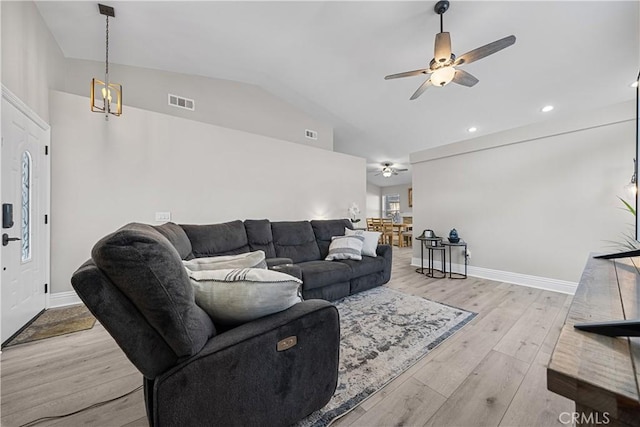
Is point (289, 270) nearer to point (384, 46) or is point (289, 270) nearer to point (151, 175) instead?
point (151, 175)

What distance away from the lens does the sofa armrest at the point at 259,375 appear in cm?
86

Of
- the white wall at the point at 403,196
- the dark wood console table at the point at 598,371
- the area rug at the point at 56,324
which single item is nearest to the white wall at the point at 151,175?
the area rug at the point at 56,324

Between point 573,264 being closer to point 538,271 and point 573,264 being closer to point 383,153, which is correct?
point 538,271

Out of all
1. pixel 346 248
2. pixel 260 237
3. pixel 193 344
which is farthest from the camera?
pixel 346 248

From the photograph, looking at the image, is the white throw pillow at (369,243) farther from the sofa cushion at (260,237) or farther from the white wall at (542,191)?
the white wall at (542,191)

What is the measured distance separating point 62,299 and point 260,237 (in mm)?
2387

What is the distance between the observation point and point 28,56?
2.37 metres

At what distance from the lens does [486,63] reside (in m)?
3.00

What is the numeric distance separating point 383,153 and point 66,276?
6.64 meters

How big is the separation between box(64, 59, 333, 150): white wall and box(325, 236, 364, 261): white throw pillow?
2.77 m

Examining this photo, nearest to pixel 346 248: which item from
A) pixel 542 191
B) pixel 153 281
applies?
pixel 153 281

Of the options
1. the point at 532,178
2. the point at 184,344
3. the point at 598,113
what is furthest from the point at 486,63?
the point at 184,344

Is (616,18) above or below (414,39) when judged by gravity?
below

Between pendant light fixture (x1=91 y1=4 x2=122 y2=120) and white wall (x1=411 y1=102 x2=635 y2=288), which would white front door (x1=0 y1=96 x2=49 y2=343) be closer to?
pendant light fixture (x1=91 y1=4 x2=122 y2=120)
